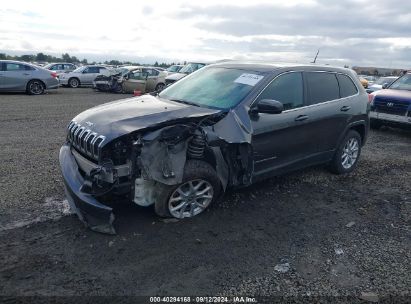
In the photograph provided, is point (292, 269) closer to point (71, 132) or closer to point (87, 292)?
point (87, 292)

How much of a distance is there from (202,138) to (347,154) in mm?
3240

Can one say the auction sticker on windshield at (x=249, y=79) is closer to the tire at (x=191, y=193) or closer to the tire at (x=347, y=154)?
the tire at (x=191, y=193)

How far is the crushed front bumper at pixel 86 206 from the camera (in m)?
3.68

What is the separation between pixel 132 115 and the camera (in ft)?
13.6

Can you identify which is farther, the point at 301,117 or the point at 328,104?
the point at 328,104

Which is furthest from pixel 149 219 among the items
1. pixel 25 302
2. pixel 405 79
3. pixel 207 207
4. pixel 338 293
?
pixel 405 79

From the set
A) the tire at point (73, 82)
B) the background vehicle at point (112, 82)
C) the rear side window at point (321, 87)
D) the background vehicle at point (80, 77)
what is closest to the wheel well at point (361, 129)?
the rear side window at point (321, 87)

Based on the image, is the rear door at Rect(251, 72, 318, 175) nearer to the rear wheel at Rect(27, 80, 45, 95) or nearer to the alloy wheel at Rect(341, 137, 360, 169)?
the alloy wheel at Rect(341, 137, 360, 169)

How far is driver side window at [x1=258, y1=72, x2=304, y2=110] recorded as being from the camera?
481 centimetres

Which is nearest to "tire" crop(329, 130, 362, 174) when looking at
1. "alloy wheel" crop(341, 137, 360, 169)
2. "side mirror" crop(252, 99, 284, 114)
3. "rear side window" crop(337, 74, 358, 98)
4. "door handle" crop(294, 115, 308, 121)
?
"alloy wheel" crop(341, 137, 360, 169)

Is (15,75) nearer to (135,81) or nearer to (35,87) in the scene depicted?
(35,87)

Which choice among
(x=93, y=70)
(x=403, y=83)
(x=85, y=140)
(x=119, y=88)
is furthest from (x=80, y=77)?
(x=85, y=140)

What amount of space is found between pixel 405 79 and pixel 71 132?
32.6 feet

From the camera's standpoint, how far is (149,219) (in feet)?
13.9
